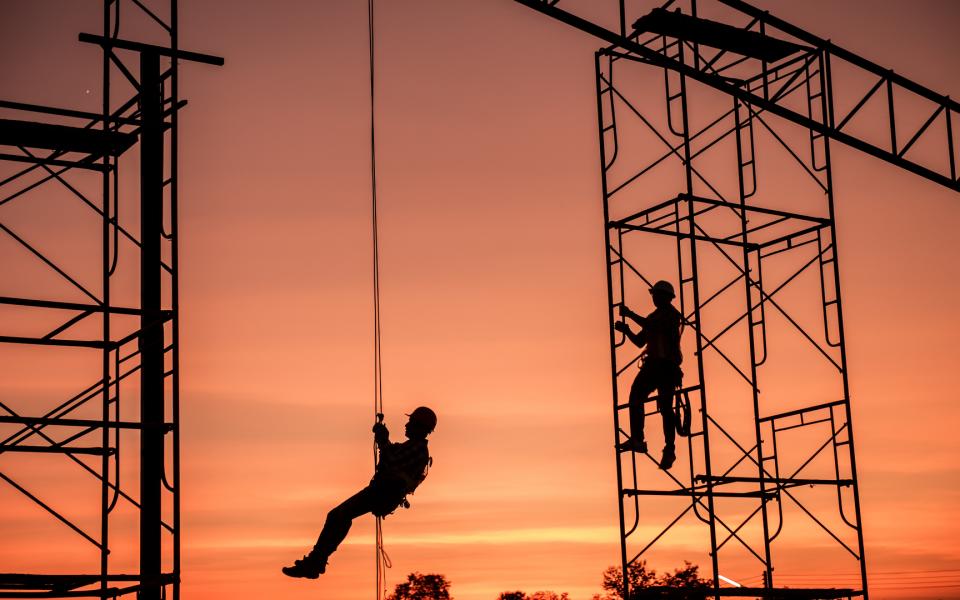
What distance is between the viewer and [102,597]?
51.7ft

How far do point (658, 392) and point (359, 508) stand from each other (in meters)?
4.84

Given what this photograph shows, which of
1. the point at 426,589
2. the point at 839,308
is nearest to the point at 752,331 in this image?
the point at 839,308

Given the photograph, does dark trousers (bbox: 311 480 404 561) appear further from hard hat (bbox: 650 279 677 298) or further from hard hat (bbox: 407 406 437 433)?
hard hat (bbox: 650 279 677 298)

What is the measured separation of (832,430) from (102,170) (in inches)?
420

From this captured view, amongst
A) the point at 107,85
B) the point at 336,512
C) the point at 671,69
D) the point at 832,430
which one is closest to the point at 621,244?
the point at 671,69

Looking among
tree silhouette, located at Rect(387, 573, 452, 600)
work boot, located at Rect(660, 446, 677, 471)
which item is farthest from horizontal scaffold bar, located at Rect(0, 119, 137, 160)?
tree silhouette, located at Rect(387, 573, 452, 600)

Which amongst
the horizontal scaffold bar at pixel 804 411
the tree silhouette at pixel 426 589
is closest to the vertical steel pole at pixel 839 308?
the horizontal scaffold bar at pixel 804 411

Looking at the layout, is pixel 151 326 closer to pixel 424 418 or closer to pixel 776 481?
pixel 424 418

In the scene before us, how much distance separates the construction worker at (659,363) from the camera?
18953 mm

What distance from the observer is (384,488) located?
1648cm

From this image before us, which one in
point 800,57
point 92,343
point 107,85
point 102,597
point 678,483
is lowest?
point 102,597

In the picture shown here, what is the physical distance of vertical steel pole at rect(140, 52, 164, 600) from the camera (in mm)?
16953

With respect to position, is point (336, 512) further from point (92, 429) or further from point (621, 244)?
point (621, 244)

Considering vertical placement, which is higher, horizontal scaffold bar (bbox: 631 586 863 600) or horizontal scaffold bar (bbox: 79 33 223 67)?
horizontal scaffold bar (bbox: 79 33 223 67)
